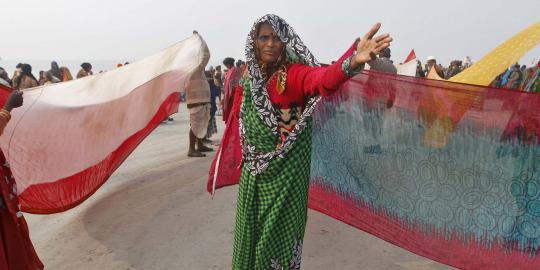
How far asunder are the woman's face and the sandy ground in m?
1.84

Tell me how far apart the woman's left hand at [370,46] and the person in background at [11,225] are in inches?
84.0

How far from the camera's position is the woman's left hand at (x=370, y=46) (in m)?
1.88

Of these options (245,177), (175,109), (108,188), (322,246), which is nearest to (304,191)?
(245,177)

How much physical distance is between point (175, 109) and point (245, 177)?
2749 mm

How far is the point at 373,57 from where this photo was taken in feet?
6.20

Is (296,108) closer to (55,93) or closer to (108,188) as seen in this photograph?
(55,93)

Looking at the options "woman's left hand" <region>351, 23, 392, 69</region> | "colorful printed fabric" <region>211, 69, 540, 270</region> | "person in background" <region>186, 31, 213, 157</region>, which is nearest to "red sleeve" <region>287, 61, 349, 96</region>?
"woman's left hand" <region>351, 23, 392, 69</region>

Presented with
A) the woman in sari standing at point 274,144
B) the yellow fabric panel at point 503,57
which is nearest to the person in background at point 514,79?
the yellow fabric panel at point 503,57

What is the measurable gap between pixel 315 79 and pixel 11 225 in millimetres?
2192

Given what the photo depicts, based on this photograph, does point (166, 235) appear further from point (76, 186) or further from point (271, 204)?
point (271, 204)

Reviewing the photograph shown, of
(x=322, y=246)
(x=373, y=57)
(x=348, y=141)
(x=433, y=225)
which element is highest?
(x=373, y=57)

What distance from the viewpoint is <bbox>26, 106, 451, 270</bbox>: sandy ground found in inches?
138

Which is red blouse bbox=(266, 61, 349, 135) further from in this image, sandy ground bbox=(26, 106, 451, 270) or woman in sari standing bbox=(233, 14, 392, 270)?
sandy ground bbox=(26, 106, 451, 270)

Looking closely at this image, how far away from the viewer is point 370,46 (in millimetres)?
1910
